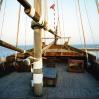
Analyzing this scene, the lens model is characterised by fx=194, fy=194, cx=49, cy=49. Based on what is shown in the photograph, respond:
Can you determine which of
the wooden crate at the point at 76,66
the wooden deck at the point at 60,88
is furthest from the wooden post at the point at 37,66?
the wooden crate at the point at 76,66

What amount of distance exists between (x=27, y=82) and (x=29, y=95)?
1737 millimetres

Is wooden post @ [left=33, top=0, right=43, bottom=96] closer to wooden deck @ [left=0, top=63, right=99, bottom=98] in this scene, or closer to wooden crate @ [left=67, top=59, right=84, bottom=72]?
wooden deck @ [left=0, top=63, right=99, bottom=98]

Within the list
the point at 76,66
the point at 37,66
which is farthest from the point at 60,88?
the point at 76,66

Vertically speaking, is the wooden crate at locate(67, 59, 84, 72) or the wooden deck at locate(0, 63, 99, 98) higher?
the wooden crate at locate(67, 59, 84, 72)

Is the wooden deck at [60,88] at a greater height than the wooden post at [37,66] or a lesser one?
lesser

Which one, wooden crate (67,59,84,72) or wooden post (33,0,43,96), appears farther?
wooden crate (67,59,84,72)

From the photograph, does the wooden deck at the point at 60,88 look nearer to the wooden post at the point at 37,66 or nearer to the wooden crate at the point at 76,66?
the wooden post at the point at 37,66

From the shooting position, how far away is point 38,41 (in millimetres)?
5789

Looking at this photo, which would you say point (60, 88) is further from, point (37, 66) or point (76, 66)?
point (76, 66)

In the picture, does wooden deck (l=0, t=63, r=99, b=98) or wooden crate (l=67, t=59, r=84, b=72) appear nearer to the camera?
wooden deck (l=0, t=63, r=99, b=98)

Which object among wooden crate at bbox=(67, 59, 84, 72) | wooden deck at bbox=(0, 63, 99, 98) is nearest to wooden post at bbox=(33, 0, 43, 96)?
wooden deck at bbox=(0, 63, 99, 98)

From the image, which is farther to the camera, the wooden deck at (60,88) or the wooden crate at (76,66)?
the wooden crate at (76,66)

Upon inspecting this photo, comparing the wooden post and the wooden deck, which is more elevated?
the wooden post

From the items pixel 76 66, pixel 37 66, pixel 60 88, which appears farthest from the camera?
pixel 76 66
